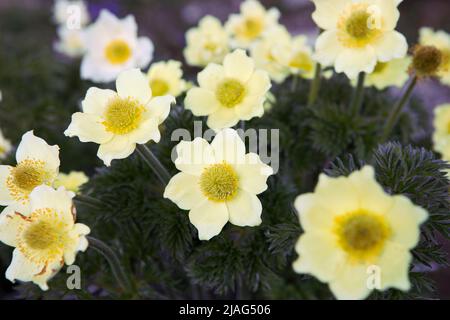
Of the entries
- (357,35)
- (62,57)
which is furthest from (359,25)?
(62,57)

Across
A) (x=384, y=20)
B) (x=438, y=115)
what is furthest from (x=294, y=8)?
(x=384, y=20)

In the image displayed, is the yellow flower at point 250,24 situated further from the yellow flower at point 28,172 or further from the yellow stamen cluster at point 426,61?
the yellow flower at point 28,172

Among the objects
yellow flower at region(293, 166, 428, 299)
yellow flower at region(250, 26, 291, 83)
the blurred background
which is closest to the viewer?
yellow flower at region(293, 166, 428, 299)

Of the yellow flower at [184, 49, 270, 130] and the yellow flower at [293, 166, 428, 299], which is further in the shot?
the yellow flower at [184, 49, 270, 130]

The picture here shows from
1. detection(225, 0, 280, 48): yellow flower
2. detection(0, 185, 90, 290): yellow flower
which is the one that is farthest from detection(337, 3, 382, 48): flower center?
detection(0, 185, 90, 290): yellow flower

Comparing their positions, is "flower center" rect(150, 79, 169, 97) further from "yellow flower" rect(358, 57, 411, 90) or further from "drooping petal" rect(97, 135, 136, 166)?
"yellow flower" rect(358, 57, 411, 90)
